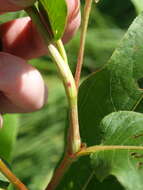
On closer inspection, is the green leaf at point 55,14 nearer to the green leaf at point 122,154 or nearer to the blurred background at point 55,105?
the green leaf at point 122,154

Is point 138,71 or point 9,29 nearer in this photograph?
point 138,71

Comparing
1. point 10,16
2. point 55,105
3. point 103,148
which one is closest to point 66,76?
point 103,148

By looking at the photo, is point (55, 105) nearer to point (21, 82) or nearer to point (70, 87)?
point (21, 82)

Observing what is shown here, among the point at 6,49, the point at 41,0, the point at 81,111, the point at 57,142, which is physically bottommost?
the point at 57,142

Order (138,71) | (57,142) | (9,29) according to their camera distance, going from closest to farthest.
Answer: (138,71) → (9,29) → (57,142)

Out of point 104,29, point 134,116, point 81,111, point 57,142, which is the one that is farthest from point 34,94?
point 104,29

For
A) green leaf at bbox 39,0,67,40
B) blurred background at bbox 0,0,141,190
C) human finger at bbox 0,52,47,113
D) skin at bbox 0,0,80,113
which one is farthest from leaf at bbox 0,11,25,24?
blurred background at bbox 0,0,141,190

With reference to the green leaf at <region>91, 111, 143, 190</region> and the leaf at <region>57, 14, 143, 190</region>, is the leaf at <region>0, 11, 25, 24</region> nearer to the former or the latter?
the leaf at <region>57, 14, 143, 190</region>

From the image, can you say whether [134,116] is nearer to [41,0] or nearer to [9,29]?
[41,0]
